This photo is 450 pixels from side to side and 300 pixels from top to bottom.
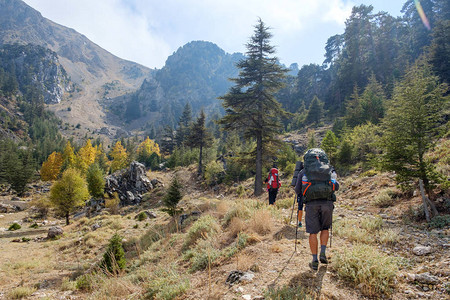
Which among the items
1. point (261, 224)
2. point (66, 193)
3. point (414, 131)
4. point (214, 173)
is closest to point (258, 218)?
point (261, 224)

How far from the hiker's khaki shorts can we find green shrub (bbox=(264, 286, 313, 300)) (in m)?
1.04

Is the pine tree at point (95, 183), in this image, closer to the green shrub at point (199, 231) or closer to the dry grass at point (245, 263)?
the green shrub at point (199, 231)

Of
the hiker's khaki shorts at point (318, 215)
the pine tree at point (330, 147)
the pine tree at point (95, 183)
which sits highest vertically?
the pine tree at point (330, 147)

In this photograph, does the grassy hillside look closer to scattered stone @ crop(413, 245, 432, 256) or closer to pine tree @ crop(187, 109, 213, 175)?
scattered stone @ crop(413, 245, 432, 256)

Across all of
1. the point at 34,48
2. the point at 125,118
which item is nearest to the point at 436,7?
the point at 125,118

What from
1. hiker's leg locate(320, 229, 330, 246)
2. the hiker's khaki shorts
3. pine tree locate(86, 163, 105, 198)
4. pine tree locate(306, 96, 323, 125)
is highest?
pine tree locate(306, 96, 323, 125)

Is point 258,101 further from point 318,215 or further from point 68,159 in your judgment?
point 68,159

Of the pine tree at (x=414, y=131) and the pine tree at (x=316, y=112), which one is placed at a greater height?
the pine tree at (x=316, y=112)

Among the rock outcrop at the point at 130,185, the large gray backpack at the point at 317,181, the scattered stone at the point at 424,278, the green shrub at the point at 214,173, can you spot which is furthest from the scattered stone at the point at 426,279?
the rock outcrop at the point at 130,185

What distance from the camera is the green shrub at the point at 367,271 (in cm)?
298

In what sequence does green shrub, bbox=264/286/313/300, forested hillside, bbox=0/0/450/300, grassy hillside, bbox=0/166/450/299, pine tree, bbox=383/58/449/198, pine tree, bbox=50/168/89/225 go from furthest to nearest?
pine tree, bbox=50/168/89/225 < pine tree, bbox=383/58/449/198 < forested hillside, bbox=0/0/450/300 < grassy hillside, bbox=0/166/450/299 < green shrub, bbox=264/286/313/300

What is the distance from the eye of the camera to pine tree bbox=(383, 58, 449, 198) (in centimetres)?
690

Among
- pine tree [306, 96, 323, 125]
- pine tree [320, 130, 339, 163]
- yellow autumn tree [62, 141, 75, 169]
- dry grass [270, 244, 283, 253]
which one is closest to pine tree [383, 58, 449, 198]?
dry grass [270, 244, 283, 253]

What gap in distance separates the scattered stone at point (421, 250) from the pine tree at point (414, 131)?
3.73 m
